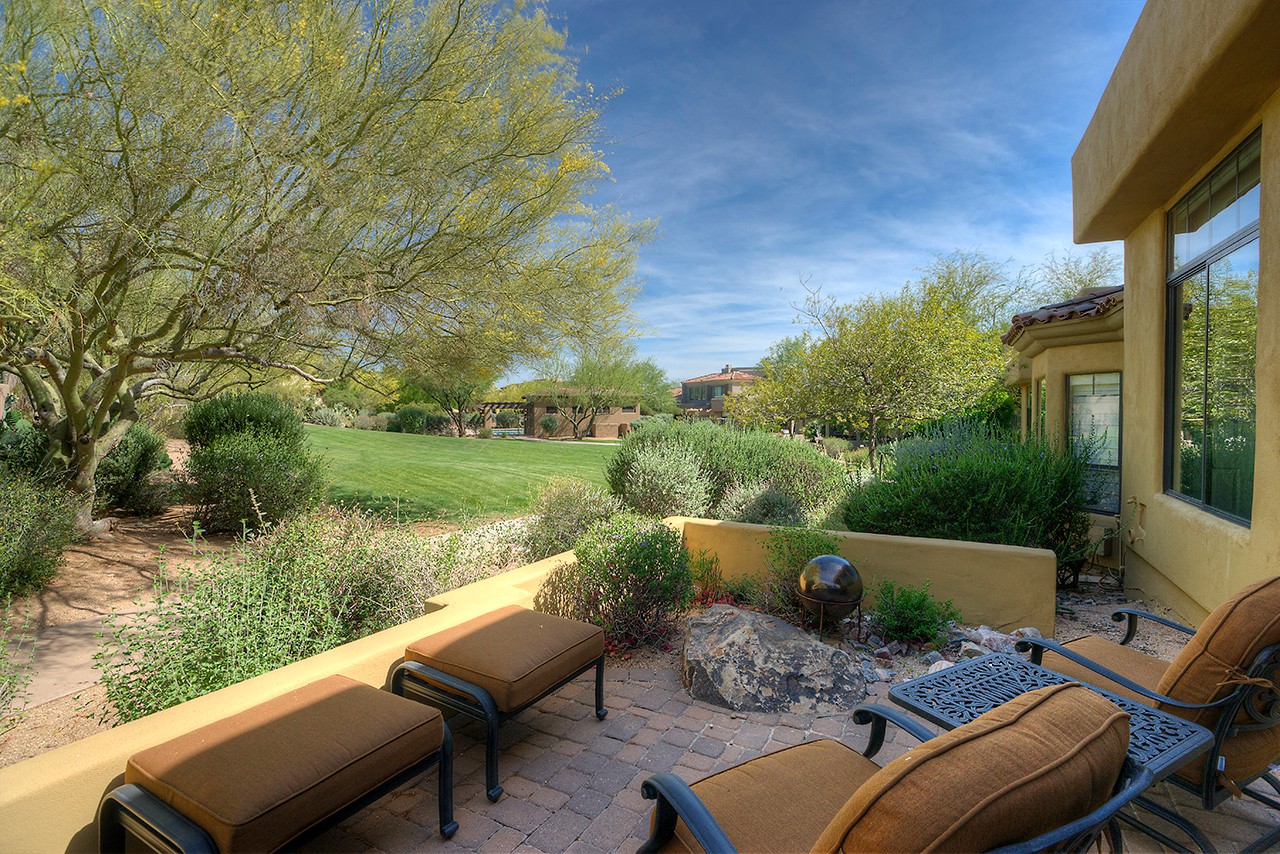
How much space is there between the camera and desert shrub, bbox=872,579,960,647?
4438mm

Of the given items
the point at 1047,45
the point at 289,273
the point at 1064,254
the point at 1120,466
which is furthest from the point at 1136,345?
the point at 1064,254

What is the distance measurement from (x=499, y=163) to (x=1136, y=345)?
686 centimetres

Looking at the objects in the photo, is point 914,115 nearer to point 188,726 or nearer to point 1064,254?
point 188,726

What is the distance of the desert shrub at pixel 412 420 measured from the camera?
34219 mm

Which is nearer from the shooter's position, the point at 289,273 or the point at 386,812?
the point at 386,812

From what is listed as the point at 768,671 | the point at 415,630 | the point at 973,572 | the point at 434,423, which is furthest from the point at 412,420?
the point at 768,671

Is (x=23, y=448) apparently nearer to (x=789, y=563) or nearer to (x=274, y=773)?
(x=274, y=773)

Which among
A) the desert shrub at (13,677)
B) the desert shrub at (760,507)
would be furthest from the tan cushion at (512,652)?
the desert shrub at (760,507)

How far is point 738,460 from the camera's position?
8.95 m

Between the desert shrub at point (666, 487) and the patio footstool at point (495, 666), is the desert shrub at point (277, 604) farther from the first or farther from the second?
the desert shrub at point (666, 487)

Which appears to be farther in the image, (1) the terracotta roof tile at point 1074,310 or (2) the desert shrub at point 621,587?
(1) the terracotta roof tile at point 1074,310

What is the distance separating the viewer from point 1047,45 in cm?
710

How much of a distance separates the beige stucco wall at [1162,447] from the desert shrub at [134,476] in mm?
13059

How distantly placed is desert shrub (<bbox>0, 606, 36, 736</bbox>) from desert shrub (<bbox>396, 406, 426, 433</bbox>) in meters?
29.6
